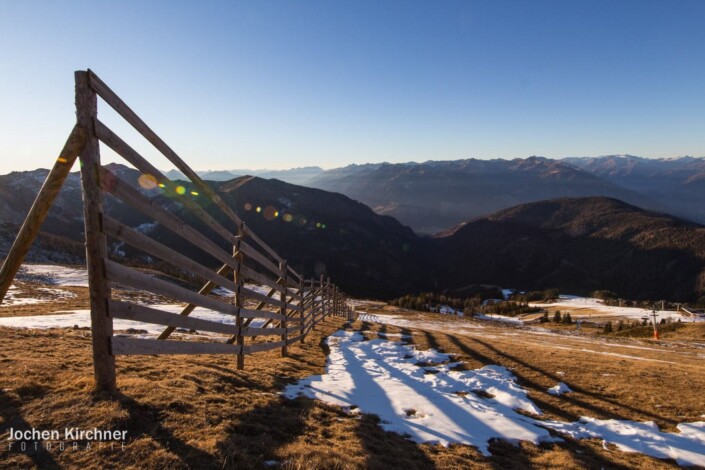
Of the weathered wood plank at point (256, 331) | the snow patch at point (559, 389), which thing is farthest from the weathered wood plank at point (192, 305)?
the snow patch at point (559, 389)

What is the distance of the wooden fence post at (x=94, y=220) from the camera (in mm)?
3920

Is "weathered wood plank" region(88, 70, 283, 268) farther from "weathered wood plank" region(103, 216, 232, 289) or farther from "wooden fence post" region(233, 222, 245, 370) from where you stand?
"wooden fence post" region(233, 222, 245, 370)

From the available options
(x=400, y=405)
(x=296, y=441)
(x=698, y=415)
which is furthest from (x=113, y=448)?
(x=698, y=415)

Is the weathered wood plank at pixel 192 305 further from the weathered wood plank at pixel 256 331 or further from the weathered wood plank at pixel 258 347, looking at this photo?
the weathered wood plank at pixel 258 347

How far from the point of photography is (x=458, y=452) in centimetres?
484

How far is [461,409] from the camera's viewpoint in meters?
6.63

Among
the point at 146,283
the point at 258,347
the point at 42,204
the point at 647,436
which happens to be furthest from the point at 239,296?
the point at 647,436

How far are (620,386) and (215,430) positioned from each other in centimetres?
864

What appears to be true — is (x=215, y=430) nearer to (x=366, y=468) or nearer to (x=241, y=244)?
(x=366, y=468)

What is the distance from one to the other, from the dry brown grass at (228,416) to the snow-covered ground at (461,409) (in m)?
0.32

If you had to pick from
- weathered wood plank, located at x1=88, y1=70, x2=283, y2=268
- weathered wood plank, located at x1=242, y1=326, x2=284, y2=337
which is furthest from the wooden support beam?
weathered wood plank, located at x1=242, y1=326, x2=284, y2=337

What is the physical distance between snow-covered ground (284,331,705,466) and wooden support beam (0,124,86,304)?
12.9ft

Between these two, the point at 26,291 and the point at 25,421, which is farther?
the point at 26,291

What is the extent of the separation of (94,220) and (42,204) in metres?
0.44
